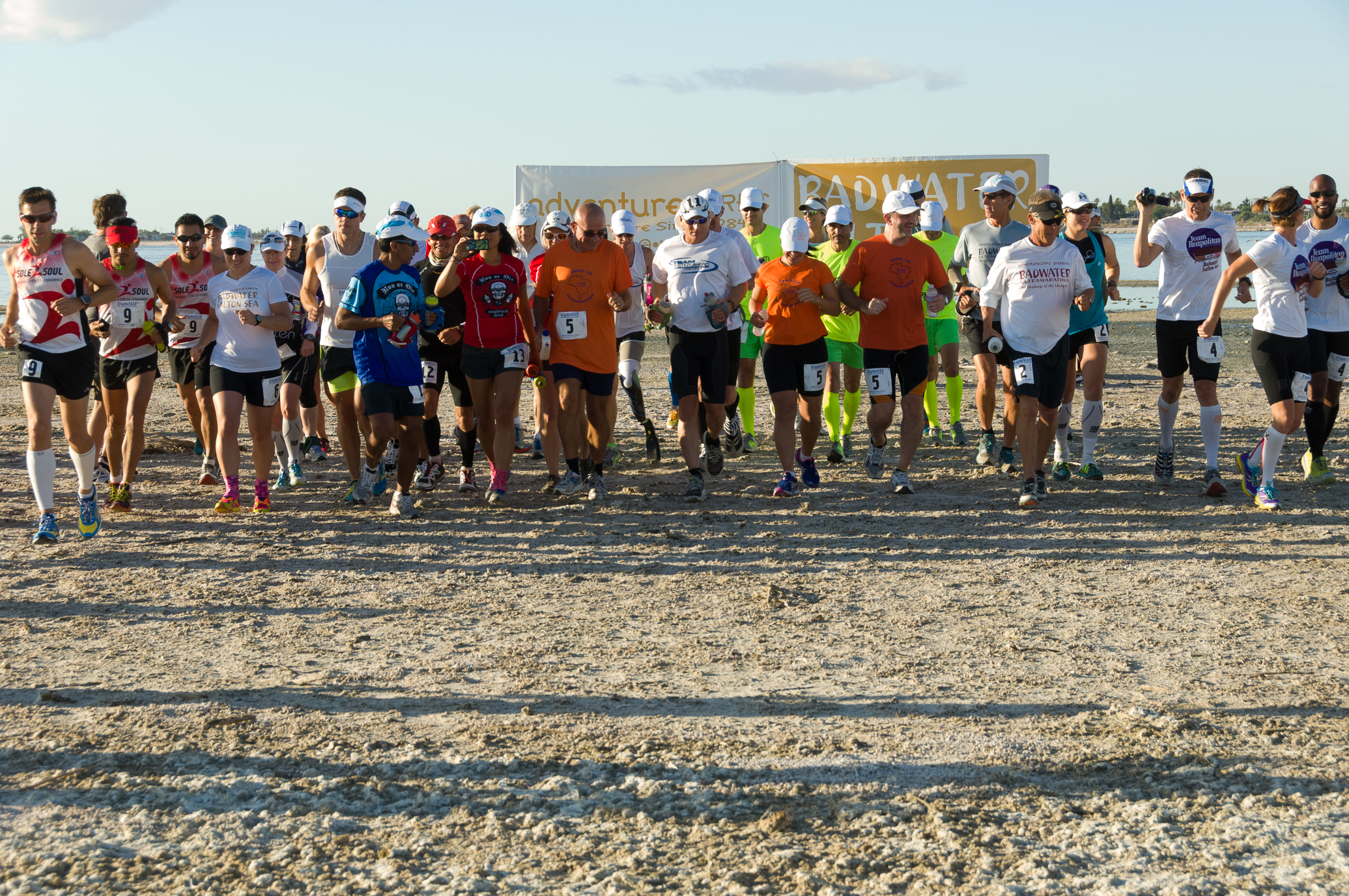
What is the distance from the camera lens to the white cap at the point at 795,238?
8617 mm

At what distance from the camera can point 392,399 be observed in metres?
8.02

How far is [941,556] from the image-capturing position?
7.02 meters

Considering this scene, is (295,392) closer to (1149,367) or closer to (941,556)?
(941,556)

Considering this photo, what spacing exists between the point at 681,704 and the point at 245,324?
5.01 metres

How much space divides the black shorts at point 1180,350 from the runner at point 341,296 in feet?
19.9

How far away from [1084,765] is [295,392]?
7289 millimetres

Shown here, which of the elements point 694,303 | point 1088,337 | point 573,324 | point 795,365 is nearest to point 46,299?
point 573,324

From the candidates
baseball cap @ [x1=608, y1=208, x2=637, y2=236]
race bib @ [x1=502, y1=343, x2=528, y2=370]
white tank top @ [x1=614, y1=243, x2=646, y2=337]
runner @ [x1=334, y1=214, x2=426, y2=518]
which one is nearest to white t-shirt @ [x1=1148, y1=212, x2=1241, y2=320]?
white tank top @ [x1=614, y1=243, x2=646, y2=337]

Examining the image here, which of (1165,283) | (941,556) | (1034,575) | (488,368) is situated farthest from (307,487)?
(1165,283)

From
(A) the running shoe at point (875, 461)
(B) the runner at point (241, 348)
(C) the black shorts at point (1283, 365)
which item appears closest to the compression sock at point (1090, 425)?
(C) the black shorts at point (1283, 365)

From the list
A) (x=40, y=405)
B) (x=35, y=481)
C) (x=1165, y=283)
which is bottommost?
(x=35, y=481)

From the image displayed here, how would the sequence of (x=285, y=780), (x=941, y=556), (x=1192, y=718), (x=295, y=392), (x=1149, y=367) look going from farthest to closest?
(x=1149, y=367)
(x=295, y=392)
(x=941, y=556)
(x=1192, y=718)
(x=285, y=780)

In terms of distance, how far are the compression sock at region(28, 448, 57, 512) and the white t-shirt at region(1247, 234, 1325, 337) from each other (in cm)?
811

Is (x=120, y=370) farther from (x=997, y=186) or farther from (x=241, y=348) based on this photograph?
(x=997, y=186)
